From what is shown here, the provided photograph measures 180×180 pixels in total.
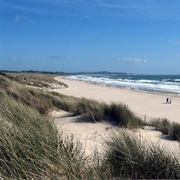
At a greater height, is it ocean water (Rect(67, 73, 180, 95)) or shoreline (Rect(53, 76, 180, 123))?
ocean water (Rect(67, 73, 180, 95))

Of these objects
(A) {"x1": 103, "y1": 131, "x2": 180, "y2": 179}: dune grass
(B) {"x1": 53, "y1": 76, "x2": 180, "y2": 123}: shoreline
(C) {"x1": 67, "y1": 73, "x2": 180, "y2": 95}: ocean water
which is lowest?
(B) {"x1": 53, "y1": 76, "x2": 180, "y2": 123}: shoreline

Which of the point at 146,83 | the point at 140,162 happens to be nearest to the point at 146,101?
the point at 140,162

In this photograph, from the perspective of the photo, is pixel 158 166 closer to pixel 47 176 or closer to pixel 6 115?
pixel 47 176

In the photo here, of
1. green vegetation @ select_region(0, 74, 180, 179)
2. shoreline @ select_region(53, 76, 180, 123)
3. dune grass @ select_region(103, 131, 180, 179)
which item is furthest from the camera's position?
shoreline @ select_region(53, 76, 180, 123)

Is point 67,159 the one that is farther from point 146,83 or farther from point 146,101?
point 146,83

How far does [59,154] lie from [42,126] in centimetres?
124

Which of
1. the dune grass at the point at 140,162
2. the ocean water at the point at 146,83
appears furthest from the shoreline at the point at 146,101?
the dune grass at the point at 140,162

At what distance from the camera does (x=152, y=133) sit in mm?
9602

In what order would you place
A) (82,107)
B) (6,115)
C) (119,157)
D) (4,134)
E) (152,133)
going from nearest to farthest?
(4,134) → (119,157) → (6,115) → (152,133) → (82,107)

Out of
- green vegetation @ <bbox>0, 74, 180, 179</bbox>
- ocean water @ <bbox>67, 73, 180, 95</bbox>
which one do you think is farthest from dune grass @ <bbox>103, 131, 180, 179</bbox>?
ocean water @ <bbox>67, 73, 180, 95</bbox>

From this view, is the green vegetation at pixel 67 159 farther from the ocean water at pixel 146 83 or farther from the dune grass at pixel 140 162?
the ocean water at pixel 146 83

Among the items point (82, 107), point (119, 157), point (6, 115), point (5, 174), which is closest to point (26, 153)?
point (5, 174)

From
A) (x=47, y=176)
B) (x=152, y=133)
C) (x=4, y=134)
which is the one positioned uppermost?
(x=4, y=134)

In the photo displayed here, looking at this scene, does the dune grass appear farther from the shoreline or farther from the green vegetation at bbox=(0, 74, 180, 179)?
the shoreline
